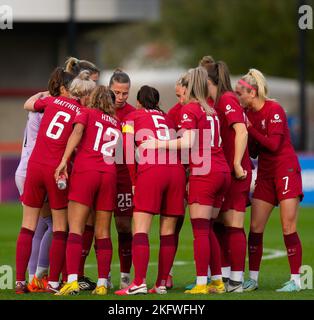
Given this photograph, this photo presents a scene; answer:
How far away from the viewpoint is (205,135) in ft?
36.7

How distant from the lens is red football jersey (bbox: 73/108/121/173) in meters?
11.2

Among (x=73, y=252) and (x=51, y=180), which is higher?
(x=51, y=180)

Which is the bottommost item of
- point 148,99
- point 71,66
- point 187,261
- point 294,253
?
point 187,261

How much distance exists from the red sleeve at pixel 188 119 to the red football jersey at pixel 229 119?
506 millimetres

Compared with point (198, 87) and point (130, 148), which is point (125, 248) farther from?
point (198, 87)

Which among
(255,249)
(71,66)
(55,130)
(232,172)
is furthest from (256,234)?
(71,66)

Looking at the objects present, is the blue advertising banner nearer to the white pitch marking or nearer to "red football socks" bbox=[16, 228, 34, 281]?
the white pitch marking

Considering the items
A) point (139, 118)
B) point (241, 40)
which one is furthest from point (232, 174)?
point (241, 40)

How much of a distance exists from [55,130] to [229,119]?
1673 millimetres

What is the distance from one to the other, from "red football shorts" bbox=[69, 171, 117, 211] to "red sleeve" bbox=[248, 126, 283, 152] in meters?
1.49

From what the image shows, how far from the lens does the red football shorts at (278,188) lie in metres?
11.8

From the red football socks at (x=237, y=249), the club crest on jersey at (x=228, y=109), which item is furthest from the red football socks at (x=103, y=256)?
the club crest on jersey at (x=228, y=109)

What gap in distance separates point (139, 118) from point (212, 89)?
0.86 m

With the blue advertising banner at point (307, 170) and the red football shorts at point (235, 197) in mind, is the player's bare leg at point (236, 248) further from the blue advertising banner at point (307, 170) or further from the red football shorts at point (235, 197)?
the blue advertising banner at point (307, 170)
